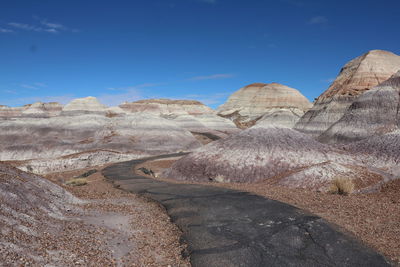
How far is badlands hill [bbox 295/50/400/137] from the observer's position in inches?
1681

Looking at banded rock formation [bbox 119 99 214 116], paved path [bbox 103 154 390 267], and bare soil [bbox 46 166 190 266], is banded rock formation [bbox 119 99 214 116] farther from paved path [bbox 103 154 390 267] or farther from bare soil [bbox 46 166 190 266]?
paved path [bbox 103 154 390 267]

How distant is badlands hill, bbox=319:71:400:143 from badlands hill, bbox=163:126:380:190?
14.1 m

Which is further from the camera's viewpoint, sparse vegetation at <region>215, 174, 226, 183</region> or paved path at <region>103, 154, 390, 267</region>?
sparse vegetation at <region>215, 174, 226, 183</region>

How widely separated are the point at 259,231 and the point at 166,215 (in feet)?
9.82

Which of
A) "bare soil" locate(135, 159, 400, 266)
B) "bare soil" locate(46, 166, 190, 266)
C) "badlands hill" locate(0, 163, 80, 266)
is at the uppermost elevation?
"badlands hill" locate(0, 163, 80, 266)

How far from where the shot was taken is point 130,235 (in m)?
6.32

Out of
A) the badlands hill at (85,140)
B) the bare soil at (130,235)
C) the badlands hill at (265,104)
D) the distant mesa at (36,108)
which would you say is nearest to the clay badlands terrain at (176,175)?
the bare soil at (130,235)

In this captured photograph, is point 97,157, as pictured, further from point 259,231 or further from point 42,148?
point 259,231

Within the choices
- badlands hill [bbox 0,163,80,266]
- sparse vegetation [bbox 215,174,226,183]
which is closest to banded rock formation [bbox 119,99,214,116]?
sparse vegetation [bbox 215,174,226,183]

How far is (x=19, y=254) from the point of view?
4.17 metres

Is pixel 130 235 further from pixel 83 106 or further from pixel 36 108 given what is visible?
pixel 36 108

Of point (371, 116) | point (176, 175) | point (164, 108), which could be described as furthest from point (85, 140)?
point (164, 108)

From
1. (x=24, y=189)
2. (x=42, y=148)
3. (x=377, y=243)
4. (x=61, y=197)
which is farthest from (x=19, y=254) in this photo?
(x=42, y=148)

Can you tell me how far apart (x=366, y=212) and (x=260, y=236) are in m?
3.36
